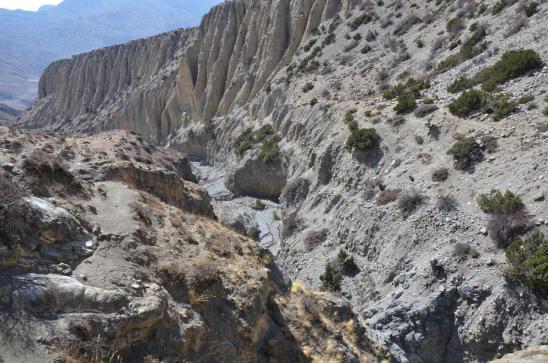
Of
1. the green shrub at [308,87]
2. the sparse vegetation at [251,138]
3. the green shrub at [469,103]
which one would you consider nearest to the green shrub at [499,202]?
the green shrub at [469,103]

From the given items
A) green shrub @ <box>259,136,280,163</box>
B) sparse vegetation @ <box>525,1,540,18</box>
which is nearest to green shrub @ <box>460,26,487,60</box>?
sparse vegetation @ <box>525,1,540,18</box>

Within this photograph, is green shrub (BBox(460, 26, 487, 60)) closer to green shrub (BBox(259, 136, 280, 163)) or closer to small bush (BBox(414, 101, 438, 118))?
small bush (BBox(414, 101, 438, 118))

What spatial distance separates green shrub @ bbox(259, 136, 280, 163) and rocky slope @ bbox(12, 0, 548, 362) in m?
0.17

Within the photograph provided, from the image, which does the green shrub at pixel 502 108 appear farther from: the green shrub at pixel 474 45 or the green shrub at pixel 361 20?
the green shrub at pixel 361 20

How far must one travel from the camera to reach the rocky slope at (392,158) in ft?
51.4

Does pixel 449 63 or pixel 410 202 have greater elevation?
pixel 449 63

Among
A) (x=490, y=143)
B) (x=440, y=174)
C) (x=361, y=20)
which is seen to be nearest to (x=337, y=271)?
(x=440, y=174)

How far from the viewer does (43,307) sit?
23.0ft

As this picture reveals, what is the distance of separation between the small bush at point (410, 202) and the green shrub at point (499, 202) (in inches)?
110

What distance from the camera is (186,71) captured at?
62.9 metres

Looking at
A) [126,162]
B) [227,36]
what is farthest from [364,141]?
[227,36]

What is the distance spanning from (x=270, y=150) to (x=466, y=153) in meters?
19.0

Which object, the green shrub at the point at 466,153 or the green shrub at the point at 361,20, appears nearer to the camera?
the green shrub at the point at 466,153

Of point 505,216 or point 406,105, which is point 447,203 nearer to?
point 505,216
